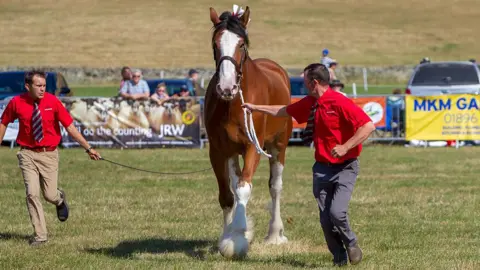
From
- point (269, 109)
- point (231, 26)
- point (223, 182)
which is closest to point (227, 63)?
point (231, 26)

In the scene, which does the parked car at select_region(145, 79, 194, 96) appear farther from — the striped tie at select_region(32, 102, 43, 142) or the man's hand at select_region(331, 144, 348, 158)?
the man's hand at select_region(331, 144, 348, 158)

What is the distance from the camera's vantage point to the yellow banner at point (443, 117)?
72.1 ft

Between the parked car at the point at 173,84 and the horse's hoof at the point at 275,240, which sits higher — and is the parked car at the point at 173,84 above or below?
below

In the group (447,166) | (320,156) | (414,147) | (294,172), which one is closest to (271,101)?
(320,156)

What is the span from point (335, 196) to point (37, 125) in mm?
3437

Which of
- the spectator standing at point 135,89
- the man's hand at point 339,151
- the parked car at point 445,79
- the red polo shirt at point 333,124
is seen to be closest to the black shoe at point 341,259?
the red polo shirt at point 333,124

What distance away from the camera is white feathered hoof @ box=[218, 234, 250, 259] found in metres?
8.74

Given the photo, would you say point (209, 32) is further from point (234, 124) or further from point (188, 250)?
point (234, 124)

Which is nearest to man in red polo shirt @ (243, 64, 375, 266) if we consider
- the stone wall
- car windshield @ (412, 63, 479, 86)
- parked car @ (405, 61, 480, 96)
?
parked car @ (405, 61, 480, 96)

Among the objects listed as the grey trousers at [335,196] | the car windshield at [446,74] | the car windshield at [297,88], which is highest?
the grey trousers at [335,196]

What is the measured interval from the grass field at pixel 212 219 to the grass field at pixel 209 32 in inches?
1714

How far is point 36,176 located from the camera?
9938 mm

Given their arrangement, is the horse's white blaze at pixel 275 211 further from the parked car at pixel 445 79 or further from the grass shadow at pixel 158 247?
the parked car at pixel 445 79

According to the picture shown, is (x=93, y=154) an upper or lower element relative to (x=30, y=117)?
lower
